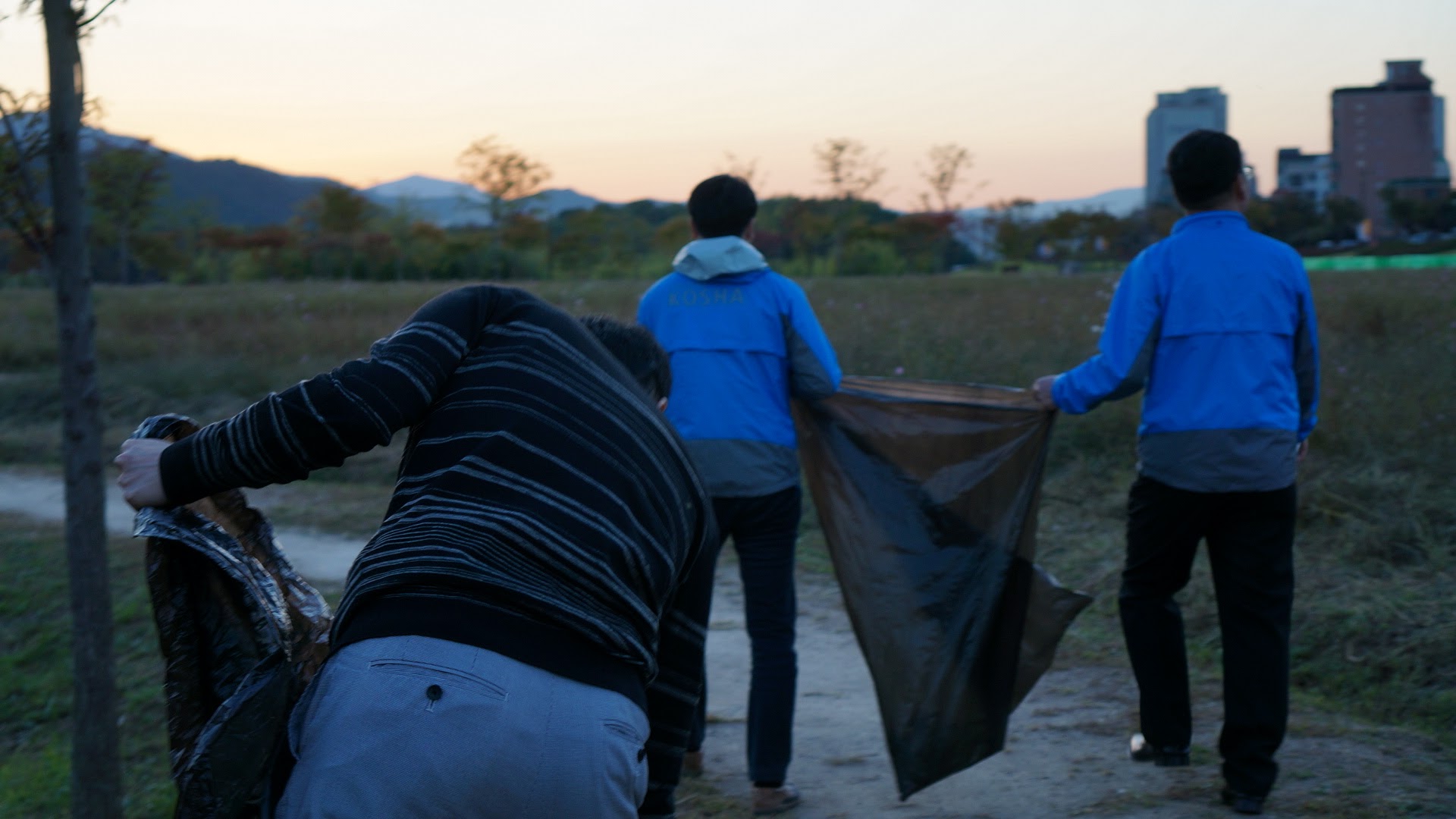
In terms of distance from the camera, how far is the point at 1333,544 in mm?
6258

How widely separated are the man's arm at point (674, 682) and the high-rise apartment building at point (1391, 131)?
1615cm

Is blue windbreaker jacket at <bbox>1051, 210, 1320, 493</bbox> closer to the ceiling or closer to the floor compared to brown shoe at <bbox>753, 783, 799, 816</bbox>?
closer to the ceiling

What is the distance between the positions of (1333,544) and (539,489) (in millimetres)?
5624

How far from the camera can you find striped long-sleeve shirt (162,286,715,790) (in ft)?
5.61

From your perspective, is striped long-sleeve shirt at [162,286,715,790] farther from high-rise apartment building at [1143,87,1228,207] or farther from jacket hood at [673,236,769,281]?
high-rise apartment building at [1143,87,1228,207]

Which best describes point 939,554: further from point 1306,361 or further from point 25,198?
point 25,198

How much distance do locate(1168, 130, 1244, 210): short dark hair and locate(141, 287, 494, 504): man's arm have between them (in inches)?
107

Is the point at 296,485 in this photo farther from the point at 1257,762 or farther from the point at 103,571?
the point at 1257,762

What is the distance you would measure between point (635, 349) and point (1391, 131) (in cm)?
1916

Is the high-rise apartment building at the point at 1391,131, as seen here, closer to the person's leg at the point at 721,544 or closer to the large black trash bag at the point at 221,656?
the person's leg at the point at 721,544

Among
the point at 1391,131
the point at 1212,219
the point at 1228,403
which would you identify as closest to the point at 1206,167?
the point at 1212,219

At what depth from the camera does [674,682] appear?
6.95ft

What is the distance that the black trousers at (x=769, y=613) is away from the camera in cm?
382

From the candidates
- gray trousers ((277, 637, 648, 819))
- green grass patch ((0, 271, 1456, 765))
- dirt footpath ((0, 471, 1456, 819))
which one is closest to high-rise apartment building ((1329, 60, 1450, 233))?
green grass patch ((0, 271, 1456, 765))
